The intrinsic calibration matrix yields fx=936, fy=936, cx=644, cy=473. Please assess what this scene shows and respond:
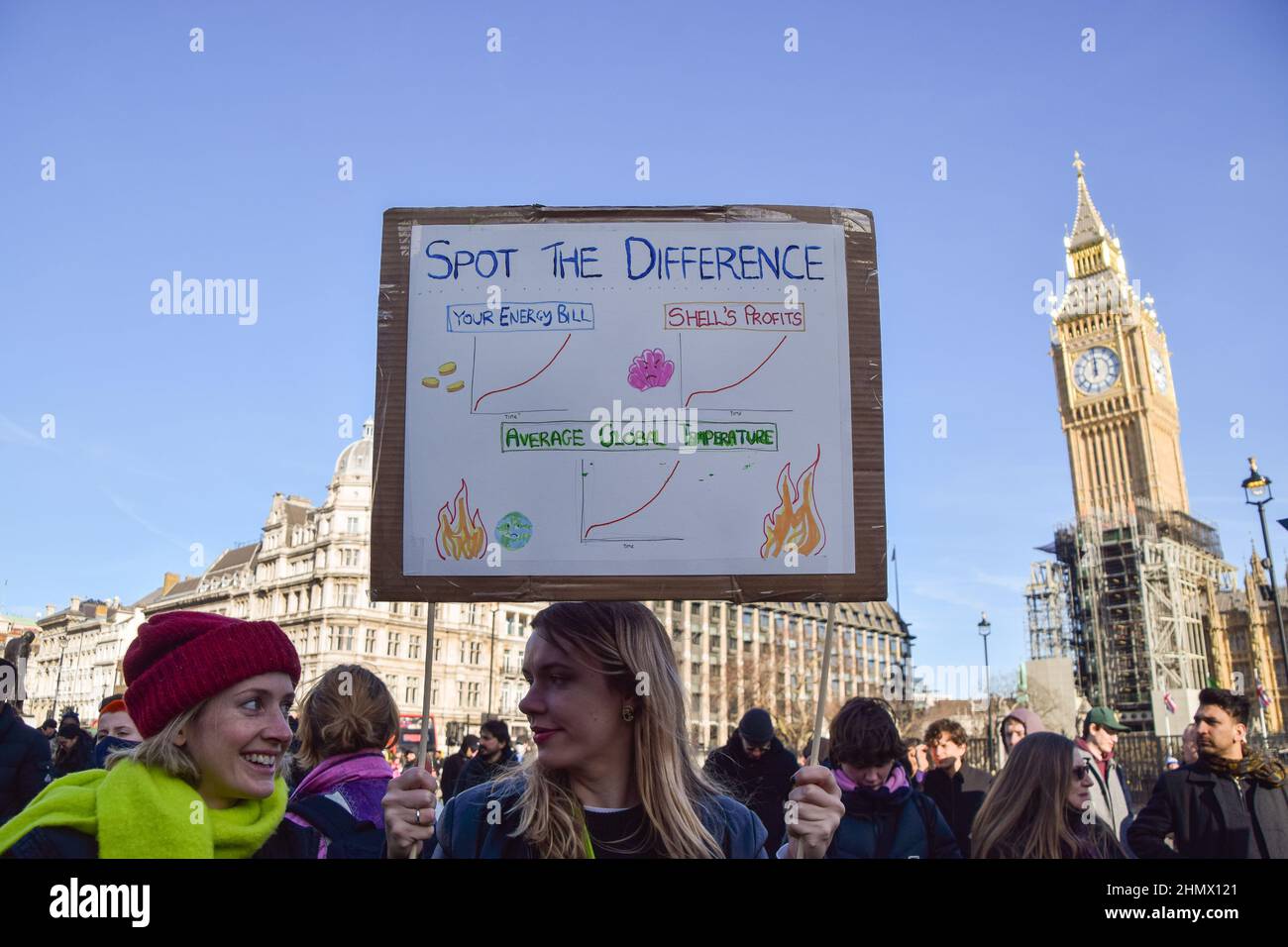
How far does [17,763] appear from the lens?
22.1 feet

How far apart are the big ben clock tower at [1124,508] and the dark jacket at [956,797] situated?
2564 inches

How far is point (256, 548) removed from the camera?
3393 inches

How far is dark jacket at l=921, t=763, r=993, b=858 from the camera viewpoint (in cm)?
741

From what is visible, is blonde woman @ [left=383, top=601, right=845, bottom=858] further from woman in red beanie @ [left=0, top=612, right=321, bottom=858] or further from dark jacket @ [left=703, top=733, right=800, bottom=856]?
dark jacket @ [left=703, top=733, right=800, bottom=856]

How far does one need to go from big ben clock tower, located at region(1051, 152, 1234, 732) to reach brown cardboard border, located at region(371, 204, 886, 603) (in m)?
70.2

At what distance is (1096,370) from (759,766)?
89059mm

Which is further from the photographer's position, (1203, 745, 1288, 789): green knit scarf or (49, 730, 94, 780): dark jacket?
(49, 730, 94, 780): dark jacket

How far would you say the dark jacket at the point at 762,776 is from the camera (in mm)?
6660

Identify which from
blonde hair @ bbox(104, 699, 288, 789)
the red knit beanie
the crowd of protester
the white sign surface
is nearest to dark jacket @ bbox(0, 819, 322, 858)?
the crowd of protester

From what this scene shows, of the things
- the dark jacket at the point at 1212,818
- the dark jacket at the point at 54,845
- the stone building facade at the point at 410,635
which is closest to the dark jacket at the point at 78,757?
the dark jacket at the point at 54,845

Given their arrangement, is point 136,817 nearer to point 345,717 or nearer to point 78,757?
point 345,717

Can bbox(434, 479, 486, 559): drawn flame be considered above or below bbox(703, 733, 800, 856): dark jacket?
above
